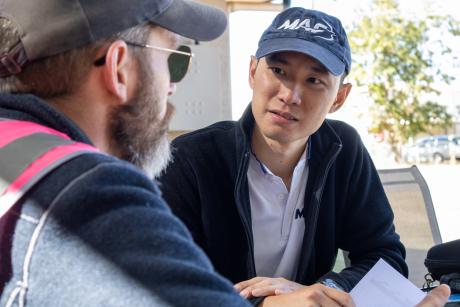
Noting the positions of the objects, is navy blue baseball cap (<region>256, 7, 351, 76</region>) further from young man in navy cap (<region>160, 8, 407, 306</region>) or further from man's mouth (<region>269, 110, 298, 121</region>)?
man's mouth (<region>269, 110, 298, 121</region>)

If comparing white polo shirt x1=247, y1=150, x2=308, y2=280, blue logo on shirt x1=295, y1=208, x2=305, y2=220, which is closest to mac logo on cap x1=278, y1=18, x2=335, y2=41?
white polo shirt x1=247, y1=150, x2=308, y2=280

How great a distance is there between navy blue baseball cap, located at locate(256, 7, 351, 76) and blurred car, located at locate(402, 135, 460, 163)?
75.5 ft

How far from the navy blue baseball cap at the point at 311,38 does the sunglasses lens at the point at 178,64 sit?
766 millimetres

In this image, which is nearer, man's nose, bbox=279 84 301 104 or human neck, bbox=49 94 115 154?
human neck, bbox=49 94 115 154

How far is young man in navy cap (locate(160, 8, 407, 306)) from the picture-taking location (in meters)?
2.02

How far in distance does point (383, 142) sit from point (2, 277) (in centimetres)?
2170

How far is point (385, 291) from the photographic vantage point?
5.59 ft

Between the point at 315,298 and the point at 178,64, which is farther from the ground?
the point at 178,64

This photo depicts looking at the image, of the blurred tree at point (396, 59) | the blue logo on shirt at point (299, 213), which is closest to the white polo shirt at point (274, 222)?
the blue logo on shirt at point (299, 213)

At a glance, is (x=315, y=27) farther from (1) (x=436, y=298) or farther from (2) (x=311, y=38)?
(1) (x=436, y=298)

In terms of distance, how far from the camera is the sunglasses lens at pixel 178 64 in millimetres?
1199

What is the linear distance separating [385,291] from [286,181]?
1.84 feet

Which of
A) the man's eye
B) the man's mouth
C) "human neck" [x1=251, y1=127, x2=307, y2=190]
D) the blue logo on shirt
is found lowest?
the blue logo on shirt

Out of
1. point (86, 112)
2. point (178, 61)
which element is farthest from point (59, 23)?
point (178, 61)
